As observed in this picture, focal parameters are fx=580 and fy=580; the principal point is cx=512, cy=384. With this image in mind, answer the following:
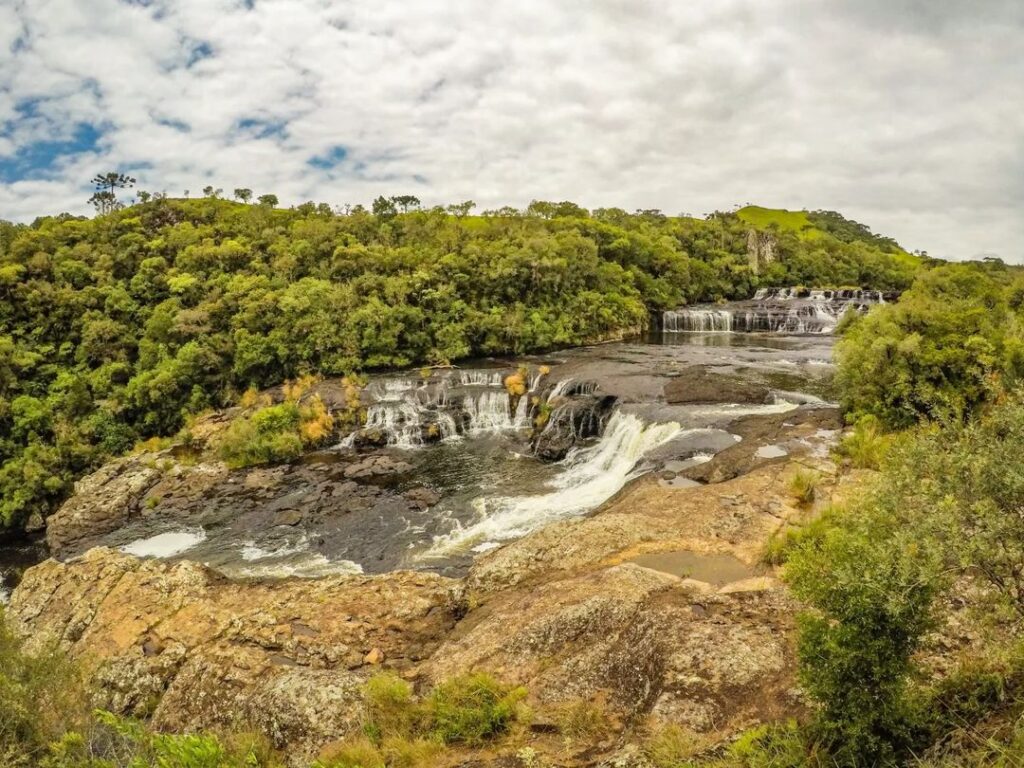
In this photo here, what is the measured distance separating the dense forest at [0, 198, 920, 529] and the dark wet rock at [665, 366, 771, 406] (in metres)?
15.4

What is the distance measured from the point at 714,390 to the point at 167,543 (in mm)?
24682

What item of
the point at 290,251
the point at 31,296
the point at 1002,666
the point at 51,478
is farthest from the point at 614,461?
the point at 31,296

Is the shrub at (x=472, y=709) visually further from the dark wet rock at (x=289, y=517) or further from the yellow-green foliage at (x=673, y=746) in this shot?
the dark wet rock at (x=289, y=517)

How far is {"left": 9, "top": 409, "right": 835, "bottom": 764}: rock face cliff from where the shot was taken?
9.06 m

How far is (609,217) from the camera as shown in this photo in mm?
82062

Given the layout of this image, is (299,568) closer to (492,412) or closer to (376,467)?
(376,467)

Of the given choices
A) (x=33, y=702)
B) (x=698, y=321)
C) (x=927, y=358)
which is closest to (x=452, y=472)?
(x=33, y=702)

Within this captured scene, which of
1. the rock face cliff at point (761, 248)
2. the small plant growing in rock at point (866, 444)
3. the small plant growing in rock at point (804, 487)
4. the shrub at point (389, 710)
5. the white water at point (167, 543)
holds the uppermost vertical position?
the rock face cliff at point (761, 248)

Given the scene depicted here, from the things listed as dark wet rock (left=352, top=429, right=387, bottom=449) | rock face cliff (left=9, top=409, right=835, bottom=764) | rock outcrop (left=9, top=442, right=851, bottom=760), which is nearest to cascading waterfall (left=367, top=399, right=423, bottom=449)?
dark wet rock (left=352, top=429, right=387, bottom=449)

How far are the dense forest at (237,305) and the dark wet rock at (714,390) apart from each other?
15.4m

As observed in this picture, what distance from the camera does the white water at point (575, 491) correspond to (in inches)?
768

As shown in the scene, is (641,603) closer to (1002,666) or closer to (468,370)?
(1002,666)

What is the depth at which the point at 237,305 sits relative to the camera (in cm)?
3953

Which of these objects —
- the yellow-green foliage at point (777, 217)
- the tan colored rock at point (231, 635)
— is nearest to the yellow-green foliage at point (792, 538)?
the tan colored rock at point (231, 635)
